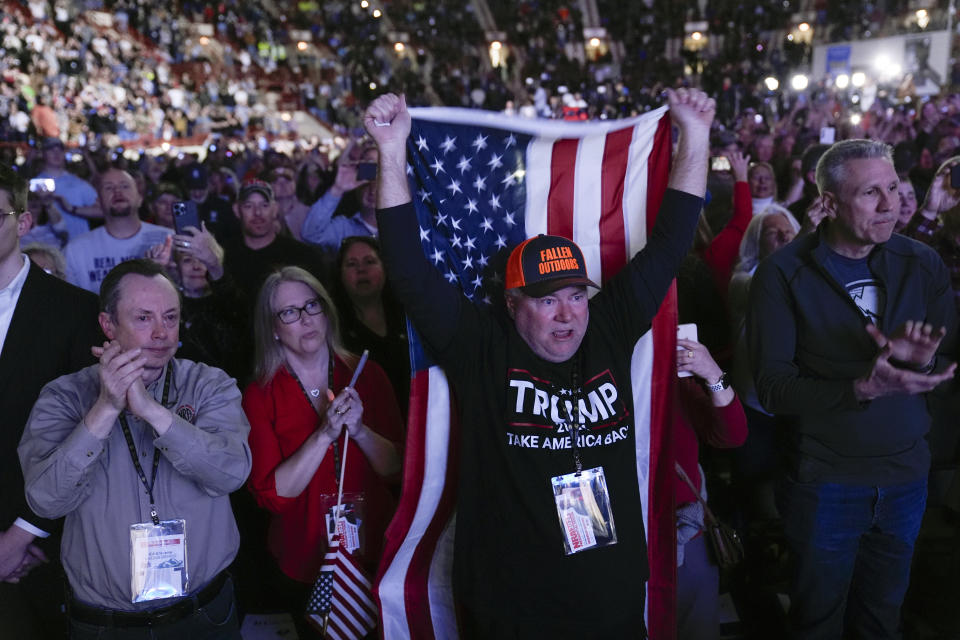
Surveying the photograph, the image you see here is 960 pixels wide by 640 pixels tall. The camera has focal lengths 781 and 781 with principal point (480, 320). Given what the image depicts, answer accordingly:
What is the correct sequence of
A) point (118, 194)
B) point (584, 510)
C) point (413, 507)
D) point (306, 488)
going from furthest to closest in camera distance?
point (118, 194) → point (306, 488) → point (413, 507) → point (584, 510)

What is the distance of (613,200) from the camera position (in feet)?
9.47

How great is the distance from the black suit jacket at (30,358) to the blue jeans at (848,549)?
2.62 metres

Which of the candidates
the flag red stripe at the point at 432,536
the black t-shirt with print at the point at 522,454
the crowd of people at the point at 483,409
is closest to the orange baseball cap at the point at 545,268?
the crowd of people at the point at 483,409

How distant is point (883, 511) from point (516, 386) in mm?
1431

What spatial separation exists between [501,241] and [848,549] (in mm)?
1659

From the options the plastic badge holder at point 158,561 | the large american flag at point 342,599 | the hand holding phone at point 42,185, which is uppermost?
the hand holding phone at point 42,185

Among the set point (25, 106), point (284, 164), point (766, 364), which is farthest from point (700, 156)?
point (25, 106)

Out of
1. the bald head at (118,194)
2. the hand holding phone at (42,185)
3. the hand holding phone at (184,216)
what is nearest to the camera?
the hand holding phone at (184,216)

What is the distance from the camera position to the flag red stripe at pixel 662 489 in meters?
2.75

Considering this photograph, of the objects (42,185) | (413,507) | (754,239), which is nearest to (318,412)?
(413,507)

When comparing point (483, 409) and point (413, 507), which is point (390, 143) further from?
point (413, 507)

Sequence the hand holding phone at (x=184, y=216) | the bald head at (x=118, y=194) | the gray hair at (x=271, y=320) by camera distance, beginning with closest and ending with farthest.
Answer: the gray hair at (x=271, y=320)
the hand holding phone at (x=184, y=216)
the bald head at (x=118, y=194)

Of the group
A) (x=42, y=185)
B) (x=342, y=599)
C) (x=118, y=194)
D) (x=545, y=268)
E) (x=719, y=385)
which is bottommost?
(x=342, y=599)

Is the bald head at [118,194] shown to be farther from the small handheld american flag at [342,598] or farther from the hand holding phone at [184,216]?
the small handheld american flag at [342,598]
